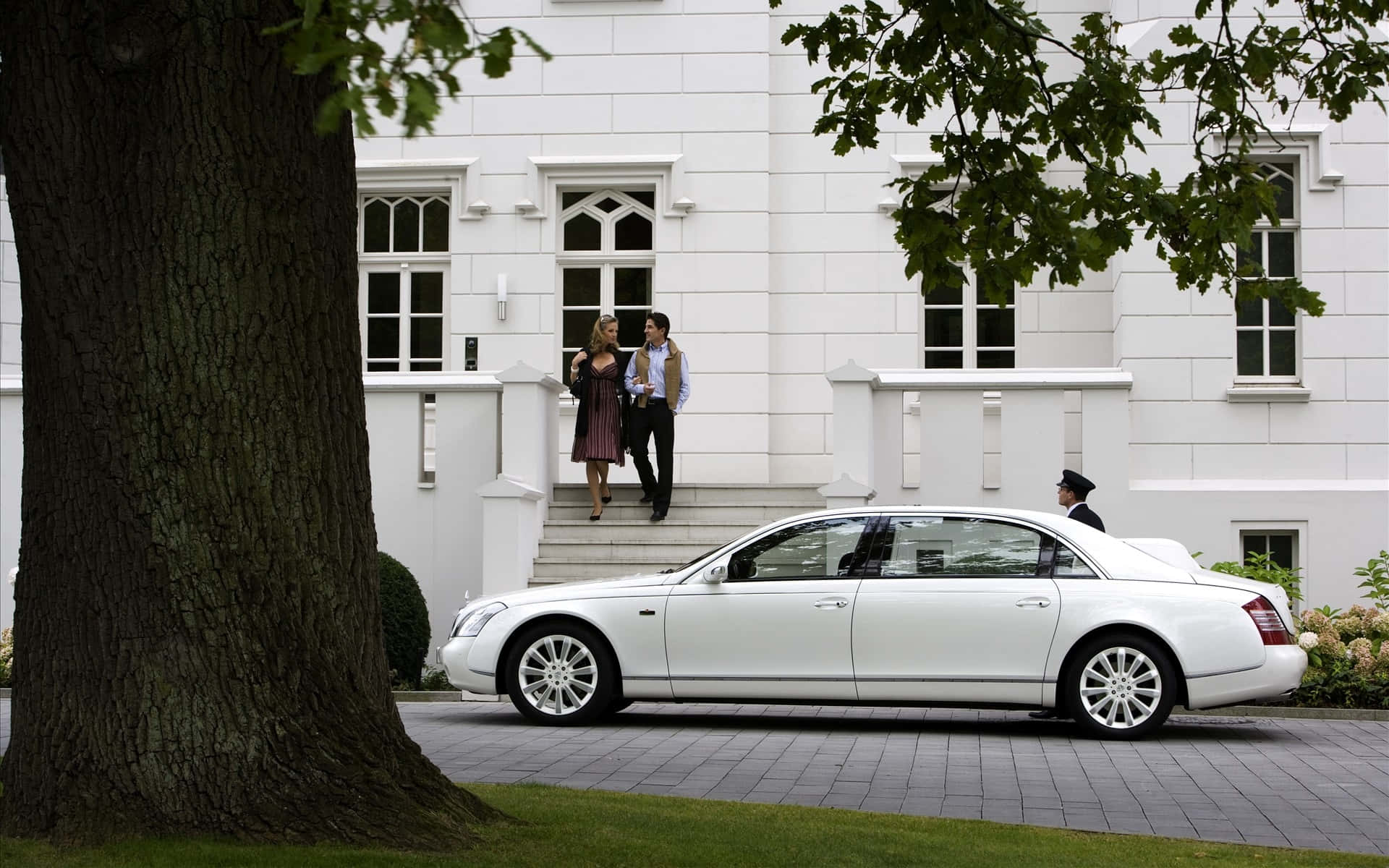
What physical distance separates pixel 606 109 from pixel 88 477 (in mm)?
14049

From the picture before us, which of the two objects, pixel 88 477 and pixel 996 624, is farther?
pixel 996 624

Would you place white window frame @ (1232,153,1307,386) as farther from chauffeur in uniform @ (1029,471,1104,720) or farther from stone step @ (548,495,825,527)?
stone step @ (548,495,825,527)

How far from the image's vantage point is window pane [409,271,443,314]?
19.9 m

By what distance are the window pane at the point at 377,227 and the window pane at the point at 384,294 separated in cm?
30

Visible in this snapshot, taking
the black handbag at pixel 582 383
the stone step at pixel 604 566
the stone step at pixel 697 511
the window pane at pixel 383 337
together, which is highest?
the window pane at pixel 383 337

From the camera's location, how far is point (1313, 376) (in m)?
17.5

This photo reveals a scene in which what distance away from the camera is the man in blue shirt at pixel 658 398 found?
16562 millimetres

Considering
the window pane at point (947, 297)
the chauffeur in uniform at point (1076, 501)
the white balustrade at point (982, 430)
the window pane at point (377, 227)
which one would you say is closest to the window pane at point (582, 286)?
the window pane at point (377, 227)

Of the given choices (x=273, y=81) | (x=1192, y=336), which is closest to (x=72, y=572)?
(x=273, y=81)

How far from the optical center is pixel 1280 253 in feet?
59.1

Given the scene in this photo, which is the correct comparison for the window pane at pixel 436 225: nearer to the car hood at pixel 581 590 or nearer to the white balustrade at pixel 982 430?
the white balustrade at pixel 982 430

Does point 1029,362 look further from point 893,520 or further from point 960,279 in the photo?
point 960,279

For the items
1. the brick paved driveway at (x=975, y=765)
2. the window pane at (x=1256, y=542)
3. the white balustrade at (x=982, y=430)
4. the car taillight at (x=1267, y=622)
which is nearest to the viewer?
the brick paved driveway at (x=975, y=765)

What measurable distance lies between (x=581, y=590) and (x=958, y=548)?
2777 mm
